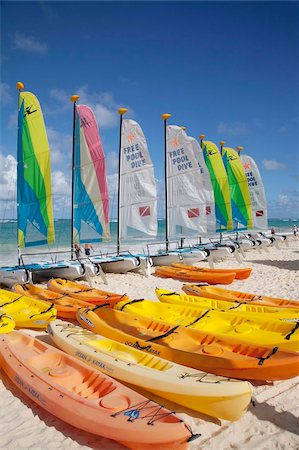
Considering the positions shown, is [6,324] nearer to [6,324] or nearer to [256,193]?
[6,324]

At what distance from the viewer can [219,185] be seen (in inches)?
828

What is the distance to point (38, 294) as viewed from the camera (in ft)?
28.8

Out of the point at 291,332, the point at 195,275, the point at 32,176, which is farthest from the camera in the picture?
the point at 195,275

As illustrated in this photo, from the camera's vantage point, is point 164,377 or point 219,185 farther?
point 219,185

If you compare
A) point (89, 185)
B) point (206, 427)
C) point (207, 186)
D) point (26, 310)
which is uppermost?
point (207, 186)

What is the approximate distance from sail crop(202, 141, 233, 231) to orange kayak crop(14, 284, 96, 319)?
47.1 feet

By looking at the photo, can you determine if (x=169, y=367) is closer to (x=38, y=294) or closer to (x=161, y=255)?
(x=38, y=294)

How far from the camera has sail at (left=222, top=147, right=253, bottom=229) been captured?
2295cm

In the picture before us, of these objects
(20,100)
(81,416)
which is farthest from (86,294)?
(20,100)

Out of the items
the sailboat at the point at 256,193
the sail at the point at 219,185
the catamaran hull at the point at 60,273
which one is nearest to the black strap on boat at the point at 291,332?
the catamaran hull at the point at 60,273

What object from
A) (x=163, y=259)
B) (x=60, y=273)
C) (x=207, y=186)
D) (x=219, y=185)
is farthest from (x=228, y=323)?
(x=219, y=185)

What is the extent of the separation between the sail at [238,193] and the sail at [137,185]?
33.2 feet

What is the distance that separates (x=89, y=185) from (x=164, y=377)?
34.2ft

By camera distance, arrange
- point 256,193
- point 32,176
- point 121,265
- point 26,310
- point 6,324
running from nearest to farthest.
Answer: point 6,324 → point 26,310 → point 32,176 → point 121,265 → point 256,193
